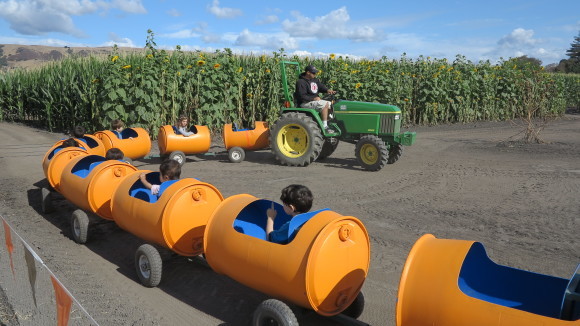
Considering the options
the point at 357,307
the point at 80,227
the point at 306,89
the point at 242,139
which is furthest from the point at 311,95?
the point at 357,307

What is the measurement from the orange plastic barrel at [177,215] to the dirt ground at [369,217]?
0.44 meters

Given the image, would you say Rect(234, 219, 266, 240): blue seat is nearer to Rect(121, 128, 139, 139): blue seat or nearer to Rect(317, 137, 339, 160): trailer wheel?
Rect(121, 128, 139, 139): blue seat

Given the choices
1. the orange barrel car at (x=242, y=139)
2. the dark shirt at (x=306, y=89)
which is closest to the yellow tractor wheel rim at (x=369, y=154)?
the dark shirt at (x=306, y=89)

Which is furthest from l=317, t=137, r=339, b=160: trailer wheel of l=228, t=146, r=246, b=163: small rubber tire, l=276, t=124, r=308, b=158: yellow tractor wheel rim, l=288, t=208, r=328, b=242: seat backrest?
l=288, t=208, r=328, b=242: seat backrest

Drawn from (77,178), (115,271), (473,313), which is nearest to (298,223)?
(473,313)

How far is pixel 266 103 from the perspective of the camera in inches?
607

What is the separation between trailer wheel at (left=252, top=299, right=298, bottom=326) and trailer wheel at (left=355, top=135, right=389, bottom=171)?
642 centimetres

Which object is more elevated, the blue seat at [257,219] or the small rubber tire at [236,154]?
the blue seat at [257,219]

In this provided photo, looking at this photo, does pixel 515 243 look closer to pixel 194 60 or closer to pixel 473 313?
pixel 473 313

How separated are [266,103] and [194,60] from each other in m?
2.67

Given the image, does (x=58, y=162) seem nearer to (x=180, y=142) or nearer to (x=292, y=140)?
(x=180, y=142)

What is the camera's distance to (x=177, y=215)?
4.51 metres

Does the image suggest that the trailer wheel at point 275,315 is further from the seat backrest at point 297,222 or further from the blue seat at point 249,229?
the blue seat at point 249,229

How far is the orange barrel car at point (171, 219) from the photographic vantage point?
14.7 feet
